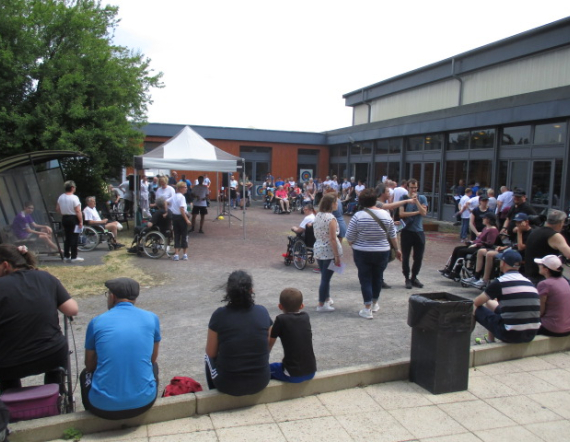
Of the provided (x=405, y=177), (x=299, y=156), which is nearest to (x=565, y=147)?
(x=405, y=177)

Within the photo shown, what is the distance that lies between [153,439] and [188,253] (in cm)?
876

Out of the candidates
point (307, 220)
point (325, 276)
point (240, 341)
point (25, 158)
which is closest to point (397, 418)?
point (240, 341)

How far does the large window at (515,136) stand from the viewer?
16938 mm

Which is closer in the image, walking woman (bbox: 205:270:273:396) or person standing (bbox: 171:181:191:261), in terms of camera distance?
walking woman (bbox: 205:270:273:396)

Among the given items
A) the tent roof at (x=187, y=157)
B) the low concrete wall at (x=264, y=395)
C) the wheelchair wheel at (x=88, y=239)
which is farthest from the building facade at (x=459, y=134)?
the wheelchair wheel at (x=88, y=239)

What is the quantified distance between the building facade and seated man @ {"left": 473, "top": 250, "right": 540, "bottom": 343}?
11.5m

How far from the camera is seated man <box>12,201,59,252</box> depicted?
10.5 metres

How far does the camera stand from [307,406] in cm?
412

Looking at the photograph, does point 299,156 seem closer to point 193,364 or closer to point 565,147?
point 565,147

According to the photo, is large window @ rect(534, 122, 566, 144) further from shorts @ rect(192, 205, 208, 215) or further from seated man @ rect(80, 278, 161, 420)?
seated man @ rect(80, 278, 161, 420)

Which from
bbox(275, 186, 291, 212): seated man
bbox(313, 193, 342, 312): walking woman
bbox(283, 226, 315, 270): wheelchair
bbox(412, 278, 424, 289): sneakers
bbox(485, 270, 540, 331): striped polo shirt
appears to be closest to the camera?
bbox(485, 270, 540, 331): striped polo shirt

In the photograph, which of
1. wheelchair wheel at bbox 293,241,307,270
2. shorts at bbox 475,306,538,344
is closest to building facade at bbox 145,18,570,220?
wheelchair wheel at bbox 293,241,307,270

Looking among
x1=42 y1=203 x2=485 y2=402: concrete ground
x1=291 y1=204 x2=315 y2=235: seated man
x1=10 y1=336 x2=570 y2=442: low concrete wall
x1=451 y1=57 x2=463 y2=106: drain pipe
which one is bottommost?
x1=42 y1=203 x2=485 y2=402: concrete ground

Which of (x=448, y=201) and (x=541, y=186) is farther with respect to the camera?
(x=448, y=201)
